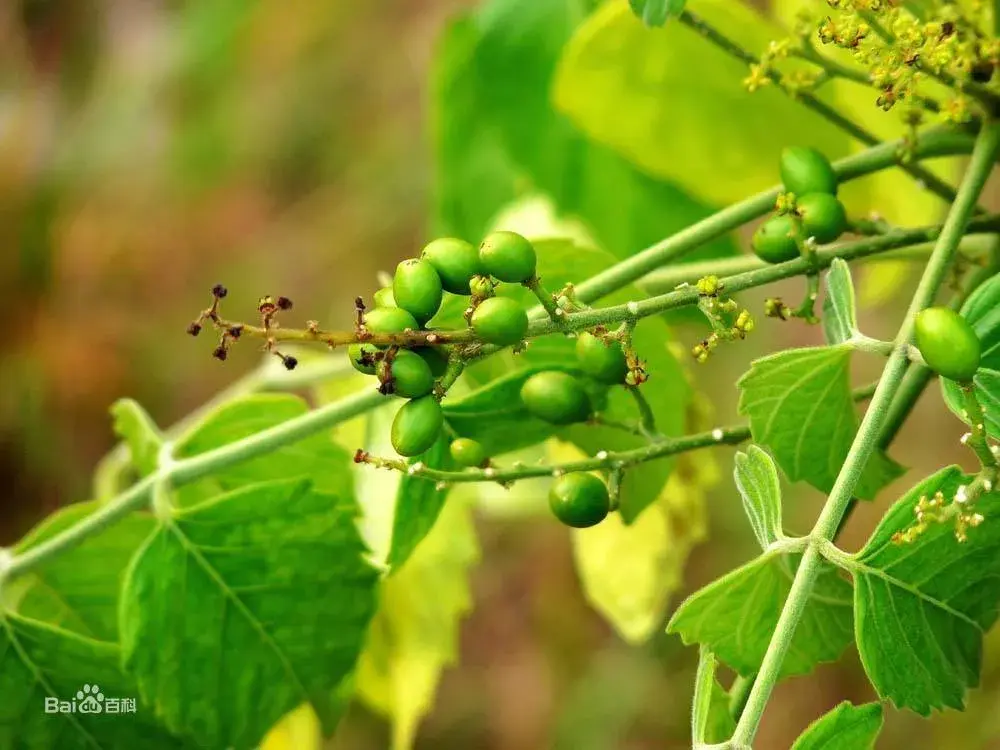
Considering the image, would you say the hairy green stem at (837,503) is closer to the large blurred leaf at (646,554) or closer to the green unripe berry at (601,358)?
the green unripe berry at (601,358)

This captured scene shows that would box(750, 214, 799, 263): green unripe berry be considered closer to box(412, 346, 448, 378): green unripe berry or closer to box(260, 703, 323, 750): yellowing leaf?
box(412, 346, 448, 378): green unripe berry

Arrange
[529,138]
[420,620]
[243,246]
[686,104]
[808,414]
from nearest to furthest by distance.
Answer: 1. [808,414]
2. [686,104]
3. [420,620]
4. [529,138]
5. [243,246]

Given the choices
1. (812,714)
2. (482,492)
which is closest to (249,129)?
(812,714)

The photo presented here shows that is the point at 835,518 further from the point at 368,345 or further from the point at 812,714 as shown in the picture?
the point at 812,714

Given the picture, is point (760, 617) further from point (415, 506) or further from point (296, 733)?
point (296, 733)

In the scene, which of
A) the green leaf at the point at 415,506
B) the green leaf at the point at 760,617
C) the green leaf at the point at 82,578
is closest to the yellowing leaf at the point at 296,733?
the green leaf at the point at 82,578

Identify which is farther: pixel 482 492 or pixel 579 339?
pixel 482 492

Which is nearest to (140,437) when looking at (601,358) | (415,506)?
(415,506)
